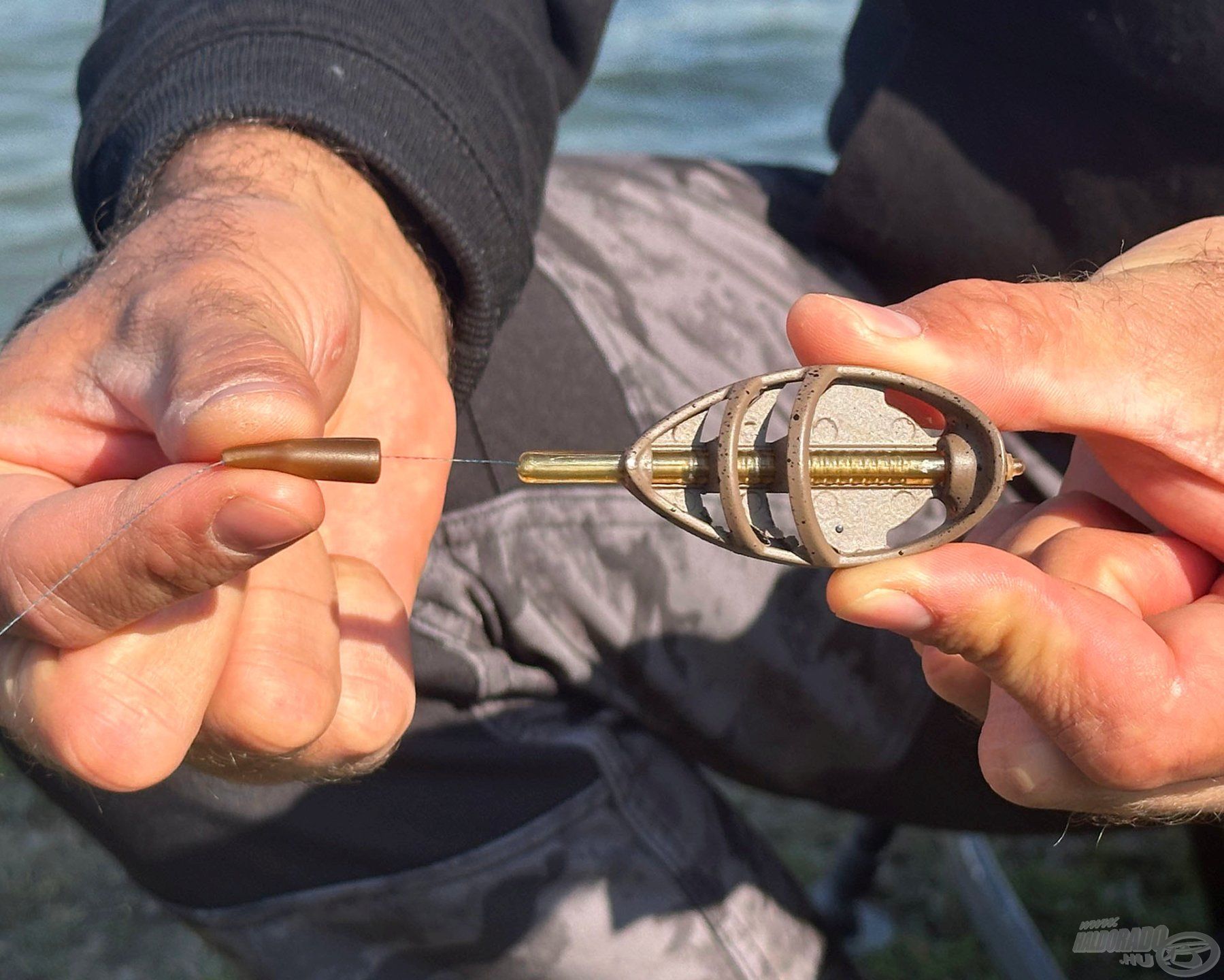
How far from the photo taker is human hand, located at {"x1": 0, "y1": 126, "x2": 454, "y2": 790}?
2.02 metres

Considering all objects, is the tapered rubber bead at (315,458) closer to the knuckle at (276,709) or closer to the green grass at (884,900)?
the knuckle at (276,709)

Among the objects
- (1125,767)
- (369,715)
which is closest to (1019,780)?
(1125,767)

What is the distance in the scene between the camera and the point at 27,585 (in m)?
2.08

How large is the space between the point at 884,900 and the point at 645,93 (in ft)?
28.8

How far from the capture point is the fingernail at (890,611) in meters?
2.09

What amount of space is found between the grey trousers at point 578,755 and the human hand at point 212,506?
59cm

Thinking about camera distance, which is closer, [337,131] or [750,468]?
[750,468]

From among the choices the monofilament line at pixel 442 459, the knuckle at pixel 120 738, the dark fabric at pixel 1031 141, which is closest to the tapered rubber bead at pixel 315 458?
the monofilament line at pixel 442 459

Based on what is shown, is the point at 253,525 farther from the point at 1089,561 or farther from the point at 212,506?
the point at 1089,561

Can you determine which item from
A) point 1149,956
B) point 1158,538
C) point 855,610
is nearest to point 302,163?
point 855,610

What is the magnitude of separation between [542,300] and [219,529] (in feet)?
6.61

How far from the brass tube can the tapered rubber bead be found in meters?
0.27

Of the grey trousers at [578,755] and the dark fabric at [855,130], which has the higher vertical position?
the dark fabric at [855,130]

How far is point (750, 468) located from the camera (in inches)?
85.4
